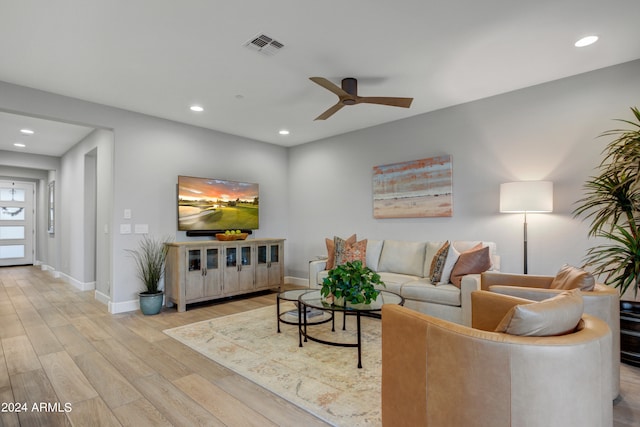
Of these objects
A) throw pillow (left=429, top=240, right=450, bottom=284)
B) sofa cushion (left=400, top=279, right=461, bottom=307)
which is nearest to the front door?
sofa cushion (left=400, top=279, right=461, bottom=307)

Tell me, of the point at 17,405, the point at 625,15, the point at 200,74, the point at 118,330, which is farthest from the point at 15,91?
the point at 625,15

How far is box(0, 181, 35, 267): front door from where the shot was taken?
8.57 m

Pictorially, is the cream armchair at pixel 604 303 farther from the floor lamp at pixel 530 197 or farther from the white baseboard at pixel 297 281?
the white baseboard at pixel 297 281

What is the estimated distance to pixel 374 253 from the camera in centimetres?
471

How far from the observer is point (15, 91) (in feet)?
11.5

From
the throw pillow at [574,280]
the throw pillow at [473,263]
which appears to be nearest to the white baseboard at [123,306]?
the throw pillow at [473,263]

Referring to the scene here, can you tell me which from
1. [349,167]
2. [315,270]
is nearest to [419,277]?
[315,270]

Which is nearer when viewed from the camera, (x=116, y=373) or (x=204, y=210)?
(x=116, y=373)

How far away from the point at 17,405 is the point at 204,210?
317cm

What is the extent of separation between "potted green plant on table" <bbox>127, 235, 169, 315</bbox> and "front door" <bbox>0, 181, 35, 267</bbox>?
6983 mm

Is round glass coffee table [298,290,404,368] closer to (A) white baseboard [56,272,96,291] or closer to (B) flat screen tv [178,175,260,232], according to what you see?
(B) flat screen tv [178,175,260,232]

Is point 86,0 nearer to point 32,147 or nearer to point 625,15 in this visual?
point 625,15

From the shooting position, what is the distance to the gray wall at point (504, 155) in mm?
3332

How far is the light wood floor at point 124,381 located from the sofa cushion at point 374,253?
89.9 inches
